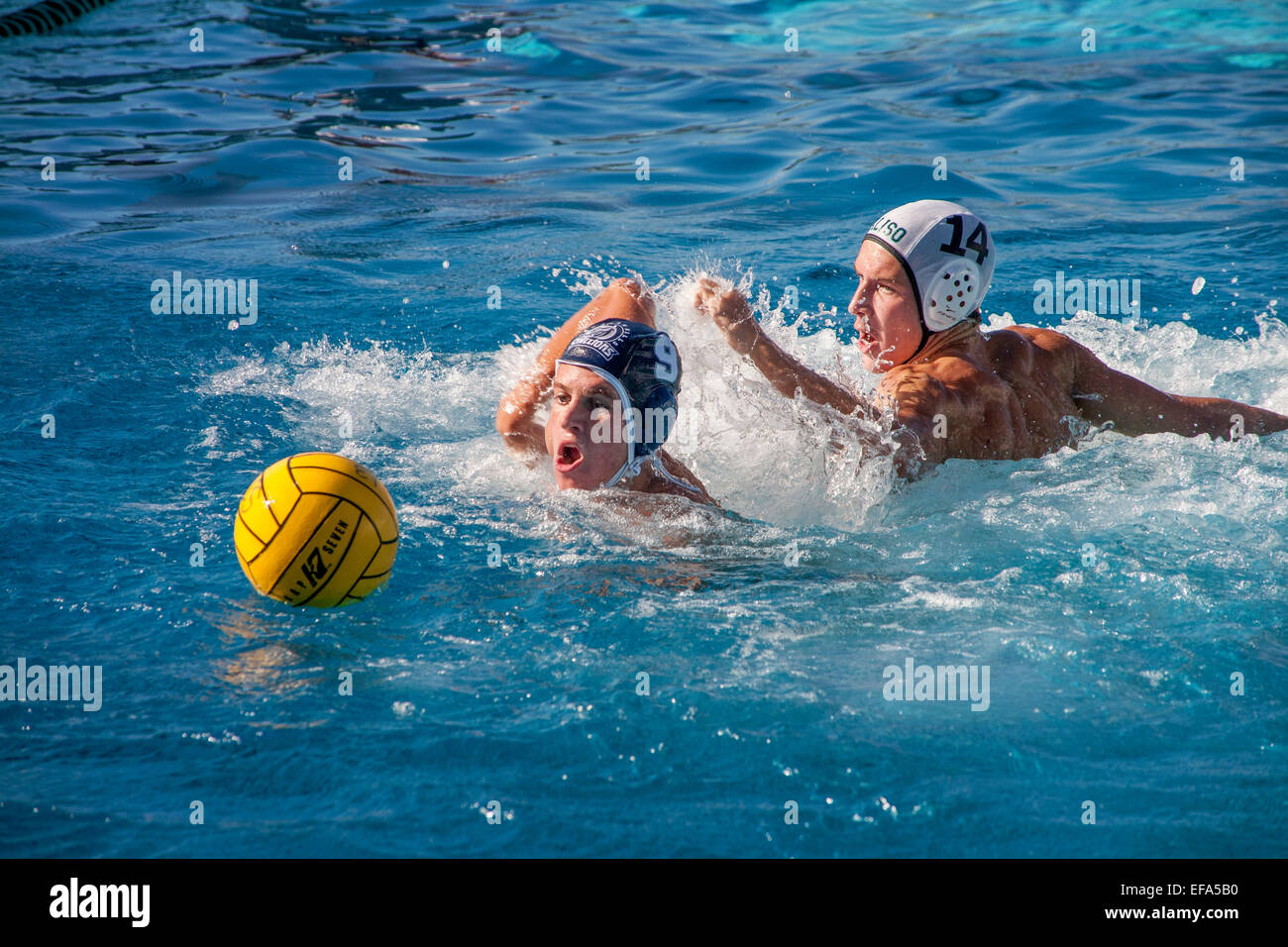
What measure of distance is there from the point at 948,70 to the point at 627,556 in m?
11.9

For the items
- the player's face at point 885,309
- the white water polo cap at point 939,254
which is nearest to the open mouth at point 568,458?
the player's face at point 885,309

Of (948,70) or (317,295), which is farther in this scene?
(948,70)

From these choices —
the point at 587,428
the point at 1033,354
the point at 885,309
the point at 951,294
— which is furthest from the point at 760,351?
the point at 1033,354

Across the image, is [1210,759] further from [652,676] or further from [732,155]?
[732,155]

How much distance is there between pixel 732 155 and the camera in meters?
11.1

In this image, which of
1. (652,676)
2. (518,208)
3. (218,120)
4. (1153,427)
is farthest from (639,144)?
(652,676)

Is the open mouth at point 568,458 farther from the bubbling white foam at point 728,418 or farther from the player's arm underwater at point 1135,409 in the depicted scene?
the player's arm underwater at point 1135,409

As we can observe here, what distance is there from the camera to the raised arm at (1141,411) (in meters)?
5.23

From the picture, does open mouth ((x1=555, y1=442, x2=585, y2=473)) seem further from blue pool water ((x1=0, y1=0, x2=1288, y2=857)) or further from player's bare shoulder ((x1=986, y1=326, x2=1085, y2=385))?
player's bare shoulder ((x1=986, y1=326, x2=1085, y2=385))

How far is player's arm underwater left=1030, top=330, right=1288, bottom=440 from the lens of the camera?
5230 millimetres

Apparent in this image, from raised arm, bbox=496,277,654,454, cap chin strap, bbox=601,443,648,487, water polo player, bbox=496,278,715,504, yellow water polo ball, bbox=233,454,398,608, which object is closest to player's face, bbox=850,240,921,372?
raised arm, bbox=496,277,654,454

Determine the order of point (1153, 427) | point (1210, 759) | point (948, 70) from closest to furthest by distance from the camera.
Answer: point (1210, 759)
point (1153, 427)
point (948, 70)

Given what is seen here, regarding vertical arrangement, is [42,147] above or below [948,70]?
below

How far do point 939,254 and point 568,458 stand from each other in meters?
1.81
